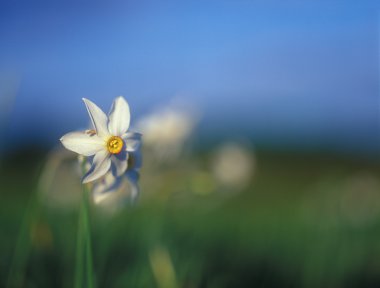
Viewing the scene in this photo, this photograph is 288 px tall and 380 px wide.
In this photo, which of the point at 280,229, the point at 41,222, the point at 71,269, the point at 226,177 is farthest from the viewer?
the point at 226,177

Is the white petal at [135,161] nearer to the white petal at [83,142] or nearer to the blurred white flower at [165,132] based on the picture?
the white petal at [83,142]

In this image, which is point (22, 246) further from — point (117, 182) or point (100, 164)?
point (100, 164)

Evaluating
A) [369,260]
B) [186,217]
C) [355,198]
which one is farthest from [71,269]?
Result: [355,198]

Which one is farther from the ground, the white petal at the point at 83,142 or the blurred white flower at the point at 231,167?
the white petal at the point at 83,142

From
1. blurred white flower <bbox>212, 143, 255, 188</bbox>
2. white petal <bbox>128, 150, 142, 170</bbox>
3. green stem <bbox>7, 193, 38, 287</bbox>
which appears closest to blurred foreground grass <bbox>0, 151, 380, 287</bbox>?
green stem <bbox>7, 193, 38, 287</bbox>

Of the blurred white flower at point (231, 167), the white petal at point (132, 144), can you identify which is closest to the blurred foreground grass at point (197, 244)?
the blurred white flower at point (231, 167)

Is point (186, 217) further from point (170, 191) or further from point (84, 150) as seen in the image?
point (84, 150)

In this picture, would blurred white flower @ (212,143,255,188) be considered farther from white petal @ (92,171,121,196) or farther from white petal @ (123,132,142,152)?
white petal @ (123,132,142,152)
